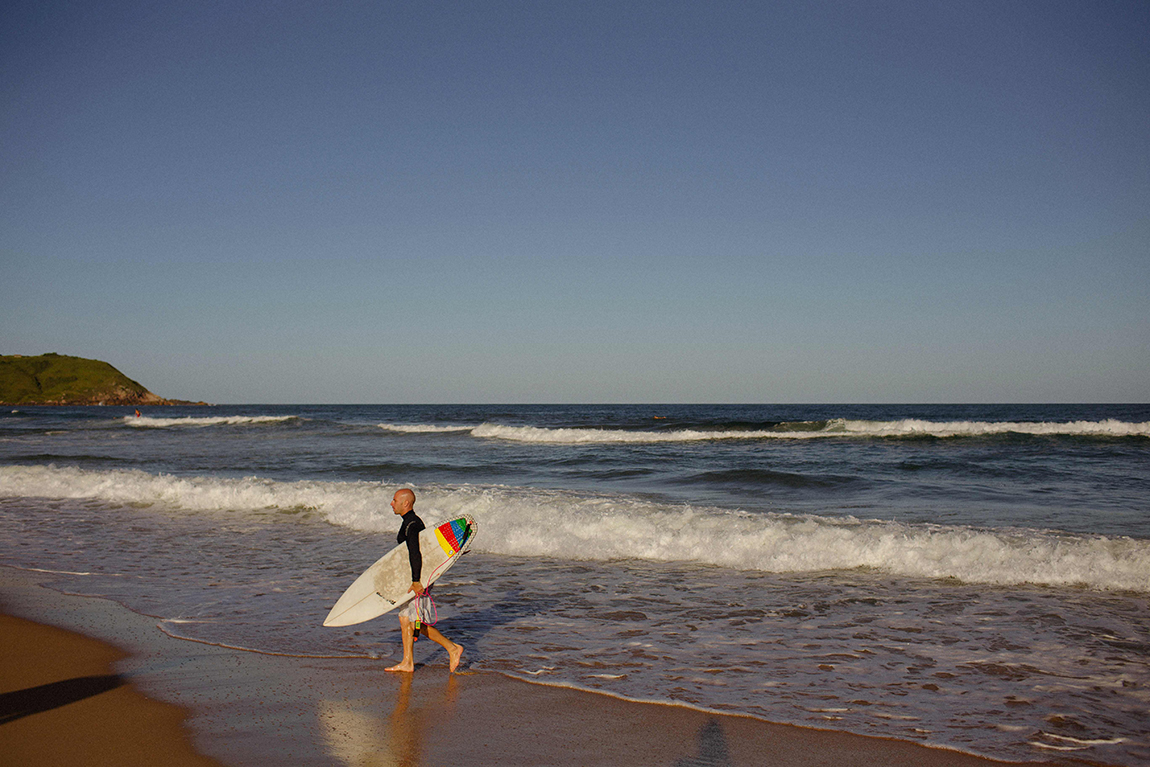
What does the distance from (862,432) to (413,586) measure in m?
33.0

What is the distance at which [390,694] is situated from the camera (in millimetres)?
5180

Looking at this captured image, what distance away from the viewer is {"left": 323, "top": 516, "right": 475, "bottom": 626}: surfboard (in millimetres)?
5922

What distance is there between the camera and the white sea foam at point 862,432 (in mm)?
30828

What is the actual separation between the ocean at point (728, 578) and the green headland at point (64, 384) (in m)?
131

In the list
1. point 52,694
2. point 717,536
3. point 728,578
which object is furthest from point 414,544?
point 717,536

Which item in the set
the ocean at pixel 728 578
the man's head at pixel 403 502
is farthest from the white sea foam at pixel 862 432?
the man's head at pixel 403 502

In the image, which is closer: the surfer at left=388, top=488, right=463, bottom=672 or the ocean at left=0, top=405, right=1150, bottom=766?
the ocean at left=0, top=405, right=1150, bottom=766

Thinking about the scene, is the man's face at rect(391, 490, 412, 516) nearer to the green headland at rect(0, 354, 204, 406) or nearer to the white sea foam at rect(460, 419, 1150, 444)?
the white sea foam at rect(460, 419, 1150, 444)

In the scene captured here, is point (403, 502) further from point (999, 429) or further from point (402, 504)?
point (999, 429)

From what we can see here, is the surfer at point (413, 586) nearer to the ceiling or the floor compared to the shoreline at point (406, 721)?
nearer to the ceiling

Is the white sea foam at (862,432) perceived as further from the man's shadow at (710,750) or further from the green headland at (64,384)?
the green headland at (64,384)

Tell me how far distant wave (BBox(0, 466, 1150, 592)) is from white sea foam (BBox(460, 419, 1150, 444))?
19.4 meters

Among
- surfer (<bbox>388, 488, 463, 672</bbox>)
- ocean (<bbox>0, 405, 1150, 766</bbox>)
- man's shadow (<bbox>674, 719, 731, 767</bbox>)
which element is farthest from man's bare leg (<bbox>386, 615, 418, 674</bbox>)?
man's shadow (<bbox>674, 719, 731, 767</bbox>)

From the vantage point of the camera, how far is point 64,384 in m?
130
